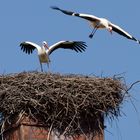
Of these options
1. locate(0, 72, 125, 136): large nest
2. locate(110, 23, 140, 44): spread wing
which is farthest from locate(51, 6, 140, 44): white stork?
locate(0, 72, 125, 136): large nest

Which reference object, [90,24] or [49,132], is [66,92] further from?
[90,24]

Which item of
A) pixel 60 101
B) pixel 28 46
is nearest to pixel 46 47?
pixel 28 46

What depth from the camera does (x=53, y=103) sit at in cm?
1248

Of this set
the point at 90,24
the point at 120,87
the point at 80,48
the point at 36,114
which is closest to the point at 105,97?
the point at 120,87

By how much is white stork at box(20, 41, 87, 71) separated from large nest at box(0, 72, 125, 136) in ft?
9.07

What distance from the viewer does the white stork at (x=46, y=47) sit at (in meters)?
15.9

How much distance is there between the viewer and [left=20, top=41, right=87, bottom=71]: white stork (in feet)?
52.3

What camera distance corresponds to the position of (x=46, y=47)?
16.3 m

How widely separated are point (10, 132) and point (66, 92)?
1051mm

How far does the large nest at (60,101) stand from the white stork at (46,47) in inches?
109

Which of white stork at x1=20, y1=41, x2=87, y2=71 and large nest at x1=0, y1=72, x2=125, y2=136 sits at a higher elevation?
white stork at x1=20, y1=41, x2=87, y2=71

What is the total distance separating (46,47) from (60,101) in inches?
154

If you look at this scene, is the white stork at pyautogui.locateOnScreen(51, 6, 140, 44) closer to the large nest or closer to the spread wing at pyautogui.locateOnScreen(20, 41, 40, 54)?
the spread wing at pyautogui.locateOnScreen(20, 41, 40, 54)

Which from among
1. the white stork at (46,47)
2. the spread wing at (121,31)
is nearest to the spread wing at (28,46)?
the white stork at (46,47)
